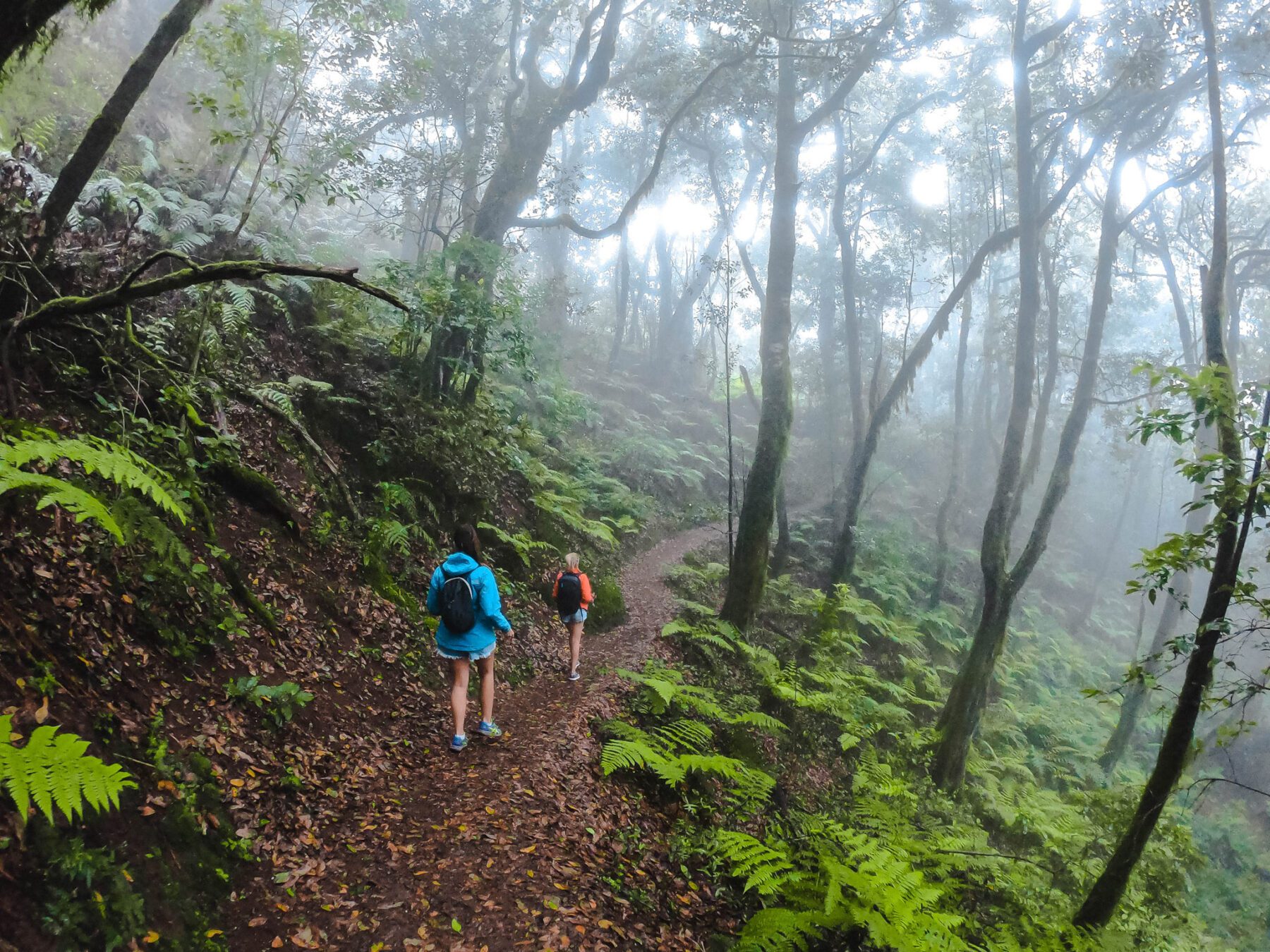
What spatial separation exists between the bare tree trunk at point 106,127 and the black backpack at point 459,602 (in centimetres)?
364

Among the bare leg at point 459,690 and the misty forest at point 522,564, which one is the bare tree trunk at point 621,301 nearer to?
the misty forest at point 522,564

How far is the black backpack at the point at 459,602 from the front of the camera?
5293mm

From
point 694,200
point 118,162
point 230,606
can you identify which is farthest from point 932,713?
point 694,200

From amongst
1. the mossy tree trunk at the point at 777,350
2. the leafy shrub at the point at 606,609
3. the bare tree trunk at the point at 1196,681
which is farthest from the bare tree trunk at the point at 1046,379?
the bare tree trunk at the point at 1196,681

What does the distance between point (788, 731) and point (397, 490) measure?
6.14 meters

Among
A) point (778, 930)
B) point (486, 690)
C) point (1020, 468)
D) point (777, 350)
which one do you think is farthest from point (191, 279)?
point (1020, 468)

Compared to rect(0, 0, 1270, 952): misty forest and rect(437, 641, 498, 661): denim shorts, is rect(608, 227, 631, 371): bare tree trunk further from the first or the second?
rect(437, 641, 498, 661): denim shorts

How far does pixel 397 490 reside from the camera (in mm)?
7938

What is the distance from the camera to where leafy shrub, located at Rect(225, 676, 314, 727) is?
170 inches

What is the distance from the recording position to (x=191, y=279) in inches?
138

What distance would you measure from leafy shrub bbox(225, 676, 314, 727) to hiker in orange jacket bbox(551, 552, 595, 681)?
3667 millimetres

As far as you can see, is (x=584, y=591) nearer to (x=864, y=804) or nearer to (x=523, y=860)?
(x=864, y=804)

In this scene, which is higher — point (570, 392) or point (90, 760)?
point (570, 392)

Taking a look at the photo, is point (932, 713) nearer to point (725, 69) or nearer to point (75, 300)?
point (75, 300)
